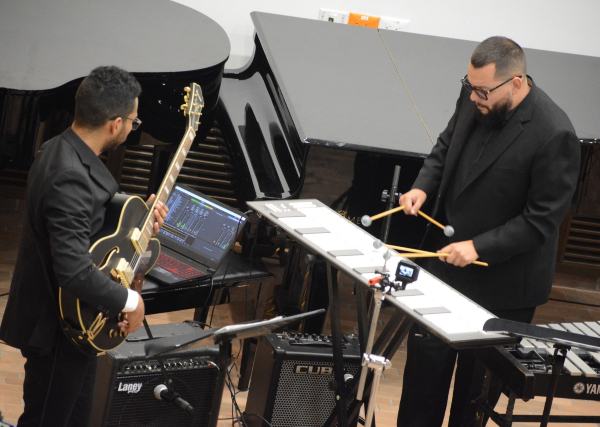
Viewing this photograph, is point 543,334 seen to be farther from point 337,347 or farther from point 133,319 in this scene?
point 133,319

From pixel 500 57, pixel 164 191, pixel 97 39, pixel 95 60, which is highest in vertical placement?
pixel 500 57

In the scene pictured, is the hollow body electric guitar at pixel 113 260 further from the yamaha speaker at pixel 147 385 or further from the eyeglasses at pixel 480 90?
the eyeglasses at pixel 480 90

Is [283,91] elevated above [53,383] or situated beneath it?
elevated above

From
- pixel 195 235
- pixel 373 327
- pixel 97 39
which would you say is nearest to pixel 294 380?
pixel 373 327

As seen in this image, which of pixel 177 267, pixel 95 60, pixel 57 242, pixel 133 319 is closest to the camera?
pixel 57 242

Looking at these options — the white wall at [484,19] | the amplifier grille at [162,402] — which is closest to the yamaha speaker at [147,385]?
the amplifier grille at [162,402]

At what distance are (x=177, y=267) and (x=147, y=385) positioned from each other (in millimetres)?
804

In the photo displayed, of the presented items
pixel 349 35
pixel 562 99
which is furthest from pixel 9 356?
pixel 562 99

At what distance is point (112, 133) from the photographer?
2.72m

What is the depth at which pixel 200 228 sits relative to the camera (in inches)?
159

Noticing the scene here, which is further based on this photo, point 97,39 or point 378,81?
point 378,81

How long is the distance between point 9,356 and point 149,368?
4.22 feet

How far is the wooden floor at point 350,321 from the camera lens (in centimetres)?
397

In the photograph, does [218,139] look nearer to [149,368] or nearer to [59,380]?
[149,368]
